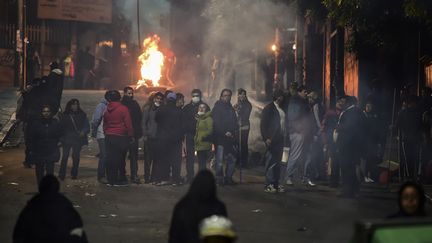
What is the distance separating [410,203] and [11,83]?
28.4 m

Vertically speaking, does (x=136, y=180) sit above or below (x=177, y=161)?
below

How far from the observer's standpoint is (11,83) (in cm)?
3319

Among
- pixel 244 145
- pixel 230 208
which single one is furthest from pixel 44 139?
pixel 244 145

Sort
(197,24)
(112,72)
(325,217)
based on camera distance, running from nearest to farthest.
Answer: (325,217), (112,72), (197,24)

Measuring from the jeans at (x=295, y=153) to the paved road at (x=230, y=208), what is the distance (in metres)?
0.37

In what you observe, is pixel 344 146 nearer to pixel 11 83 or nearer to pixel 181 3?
pixel 11 83

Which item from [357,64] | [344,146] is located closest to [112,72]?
[357,64]

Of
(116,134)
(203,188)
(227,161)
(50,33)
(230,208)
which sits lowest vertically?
(230,208)

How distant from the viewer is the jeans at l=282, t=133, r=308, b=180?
15.7 m

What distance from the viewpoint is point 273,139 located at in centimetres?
1490

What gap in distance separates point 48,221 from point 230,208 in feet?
19.9

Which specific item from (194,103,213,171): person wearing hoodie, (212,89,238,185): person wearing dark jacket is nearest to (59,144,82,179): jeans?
(194,103,213,171): person wearing hoodie

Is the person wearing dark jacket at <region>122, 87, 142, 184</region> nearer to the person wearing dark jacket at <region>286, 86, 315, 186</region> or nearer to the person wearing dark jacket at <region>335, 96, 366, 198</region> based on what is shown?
the person wearing dark jacket at <region>286, 86, 315, 186</region>

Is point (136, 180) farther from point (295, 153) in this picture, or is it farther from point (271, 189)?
point (295, 153)
